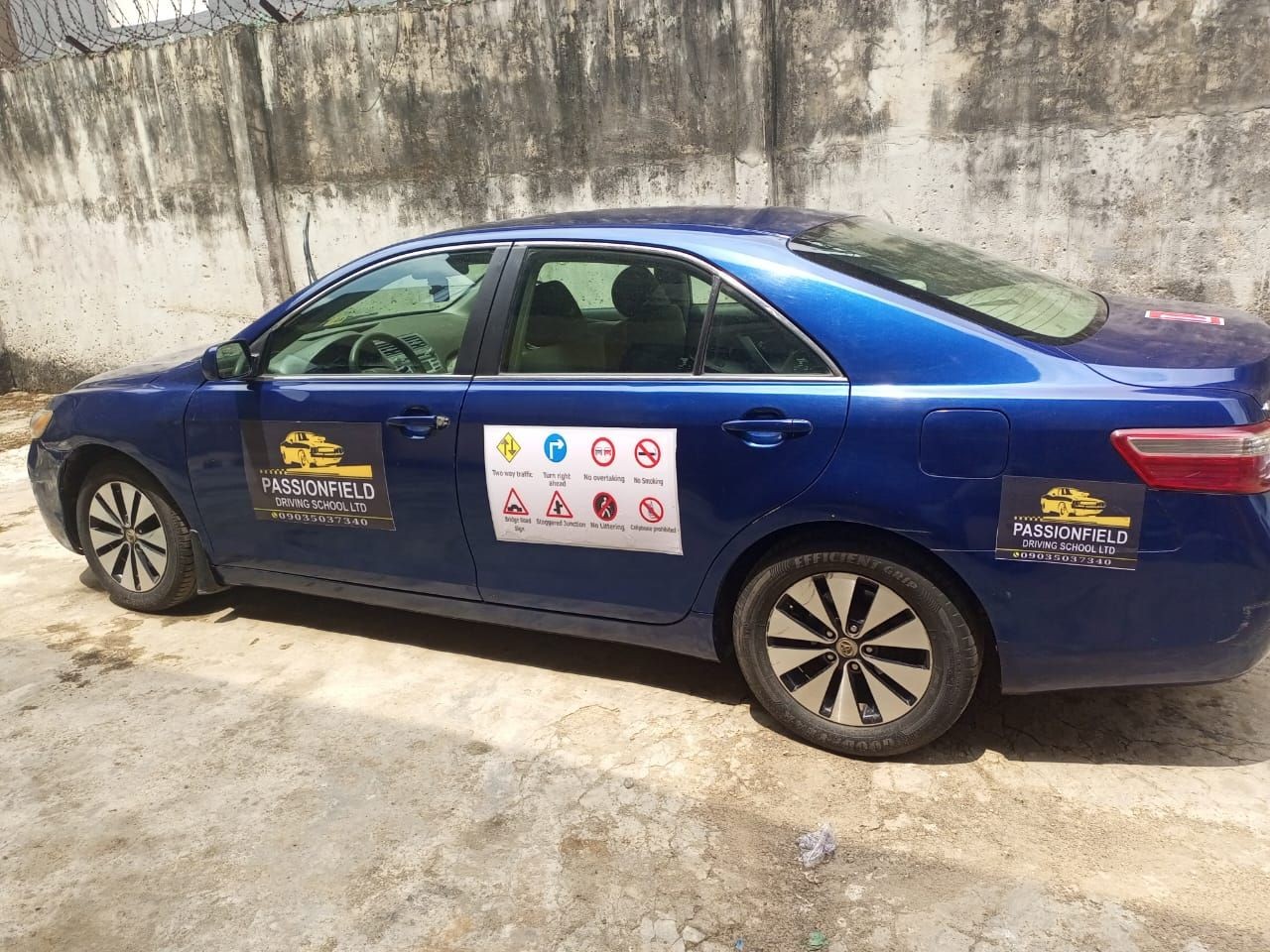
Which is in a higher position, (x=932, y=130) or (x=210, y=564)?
(x=932, y=130)

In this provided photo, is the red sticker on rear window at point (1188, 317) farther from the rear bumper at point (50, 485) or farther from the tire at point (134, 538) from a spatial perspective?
the rear bumper at point (50, 485)

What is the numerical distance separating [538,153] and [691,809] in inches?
193

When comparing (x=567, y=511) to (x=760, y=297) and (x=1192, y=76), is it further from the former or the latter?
(x=1192, y=76)

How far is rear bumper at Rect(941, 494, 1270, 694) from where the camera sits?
7.89ft

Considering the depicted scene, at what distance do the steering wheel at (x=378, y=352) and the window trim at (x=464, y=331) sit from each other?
43 mm

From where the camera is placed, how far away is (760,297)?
2.89 meters

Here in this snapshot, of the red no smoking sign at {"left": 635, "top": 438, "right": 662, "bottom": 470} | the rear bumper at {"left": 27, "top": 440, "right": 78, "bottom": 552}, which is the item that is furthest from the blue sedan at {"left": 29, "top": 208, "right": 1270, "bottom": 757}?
the rear bumper at {"left": 27, "top": 440, "right": 78, "bottom": 552}

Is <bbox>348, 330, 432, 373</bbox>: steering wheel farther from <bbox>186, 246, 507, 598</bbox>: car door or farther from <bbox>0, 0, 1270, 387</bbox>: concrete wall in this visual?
<bbox>0, 0, 1270, 387</bbox>: concrete wall

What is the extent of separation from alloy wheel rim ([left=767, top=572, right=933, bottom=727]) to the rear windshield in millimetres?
844

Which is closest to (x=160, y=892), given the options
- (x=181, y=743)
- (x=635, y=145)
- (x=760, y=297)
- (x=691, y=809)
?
(x=181, y=743)

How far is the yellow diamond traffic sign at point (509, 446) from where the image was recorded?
3.17 metres

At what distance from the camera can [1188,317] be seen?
9.87 feet

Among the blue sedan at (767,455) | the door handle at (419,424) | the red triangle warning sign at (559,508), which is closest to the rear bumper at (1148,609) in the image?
the blue sedan at (767,455)

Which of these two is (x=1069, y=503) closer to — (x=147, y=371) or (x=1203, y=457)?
(x=1203, y=457)
